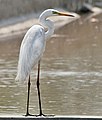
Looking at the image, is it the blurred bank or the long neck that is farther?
the blurred bank

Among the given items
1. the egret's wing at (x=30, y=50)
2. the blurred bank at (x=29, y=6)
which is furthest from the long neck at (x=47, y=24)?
the blurred bank at (x=29, y=6)

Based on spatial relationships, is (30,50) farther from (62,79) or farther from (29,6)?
(29,6)

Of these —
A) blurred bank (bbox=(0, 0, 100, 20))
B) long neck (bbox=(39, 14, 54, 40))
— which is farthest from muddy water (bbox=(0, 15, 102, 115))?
blurred bank (bbox=(0, 0, 100, 20))

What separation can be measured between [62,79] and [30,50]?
6.04 m

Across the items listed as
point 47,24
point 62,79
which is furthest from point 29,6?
point 47,24

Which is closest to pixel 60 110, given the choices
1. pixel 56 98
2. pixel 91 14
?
pixel 56 98

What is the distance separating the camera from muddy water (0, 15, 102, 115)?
11578 millimetres

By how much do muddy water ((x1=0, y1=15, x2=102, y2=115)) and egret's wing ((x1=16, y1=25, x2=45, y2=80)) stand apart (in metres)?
2.02

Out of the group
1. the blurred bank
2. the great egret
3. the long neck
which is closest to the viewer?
the great egret

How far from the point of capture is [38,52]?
913cm

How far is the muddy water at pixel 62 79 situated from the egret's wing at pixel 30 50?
2017 millimetres

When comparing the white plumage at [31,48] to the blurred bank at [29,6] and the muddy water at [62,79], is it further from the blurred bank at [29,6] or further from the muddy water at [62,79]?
the blurred bank at [29,6]

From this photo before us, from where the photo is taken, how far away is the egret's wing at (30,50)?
8.87 meters

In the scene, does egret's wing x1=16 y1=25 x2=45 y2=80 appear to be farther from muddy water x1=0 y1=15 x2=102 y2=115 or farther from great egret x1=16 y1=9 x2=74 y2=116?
muddy water x1=0 y1=15 x2=102 y2=115
